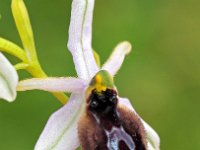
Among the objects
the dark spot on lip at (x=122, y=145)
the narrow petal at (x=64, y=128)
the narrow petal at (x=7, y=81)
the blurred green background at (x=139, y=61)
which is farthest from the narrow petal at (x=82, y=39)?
the blurred green background at (x=139, y=61)

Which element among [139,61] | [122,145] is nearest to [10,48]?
[122,145]

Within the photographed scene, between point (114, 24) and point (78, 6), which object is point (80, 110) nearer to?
point (78, 6)

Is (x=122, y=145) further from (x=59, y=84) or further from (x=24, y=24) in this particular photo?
(x=24, y=24)

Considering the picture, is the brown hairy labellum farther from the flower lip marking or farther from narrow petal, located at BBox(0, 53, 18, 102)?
narrow petal, located at BBox(0, 53, 18, 102)

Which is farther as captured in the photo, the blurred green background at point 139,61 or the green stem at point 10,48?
the blurred green background at point 139,61

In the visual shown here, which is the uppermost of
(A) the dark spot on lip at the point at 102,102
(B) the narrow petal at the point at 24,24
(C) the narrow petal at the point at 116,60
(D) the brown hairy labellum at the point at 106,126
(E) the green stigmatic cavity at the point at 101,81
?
(B) the narrow petal at the point at 24,24

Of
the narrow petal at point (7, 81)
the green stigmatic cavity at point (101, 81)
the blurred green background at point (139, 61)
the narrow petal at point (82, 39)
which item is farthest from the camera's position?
the blurred green background at point (139, 61)

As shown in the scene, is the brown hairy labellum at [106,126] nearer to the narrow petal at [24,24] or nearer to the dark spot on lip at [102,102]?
the dark spot on lip at [102,102]

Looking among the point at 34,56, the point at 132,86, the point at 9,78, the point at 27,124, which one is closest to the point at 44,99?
the point at 27,124
